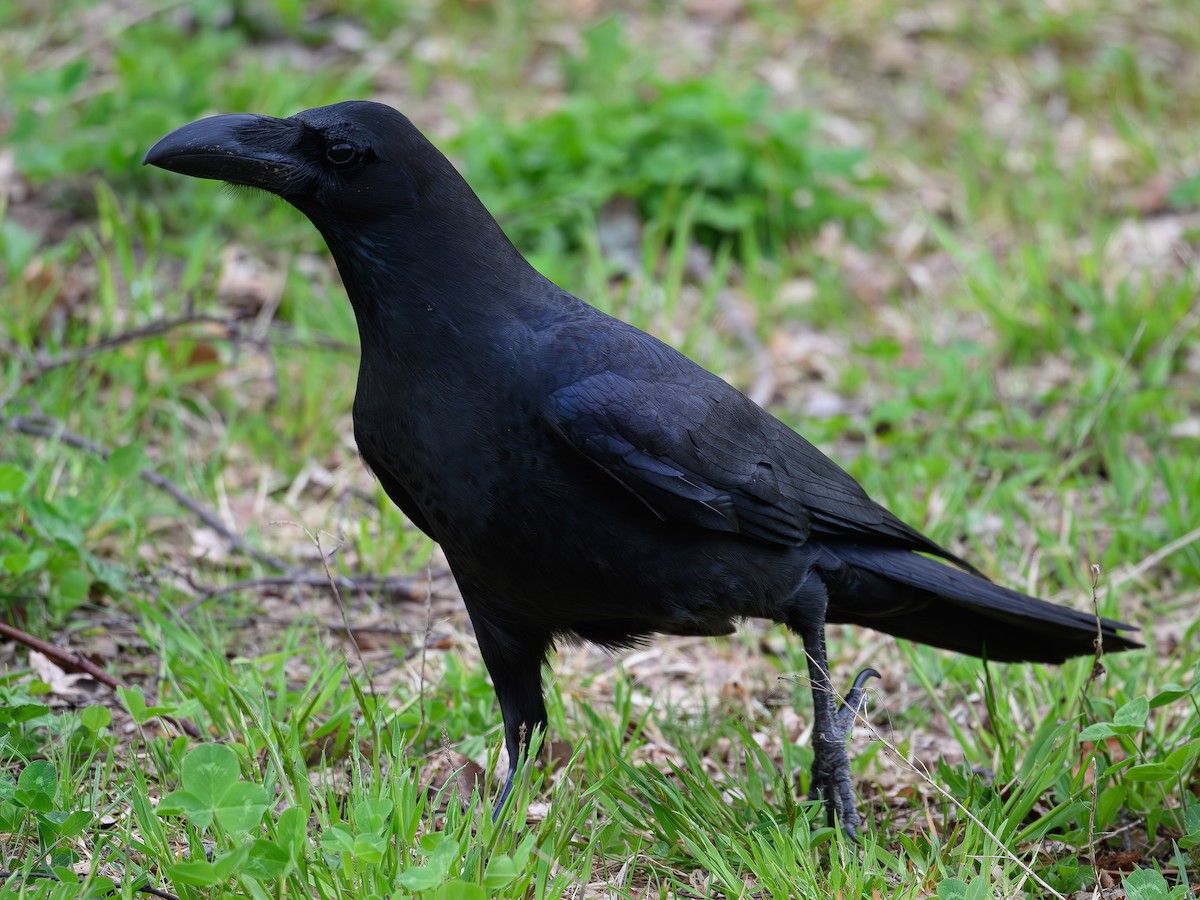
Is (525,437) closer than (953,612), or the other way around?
(525,437)

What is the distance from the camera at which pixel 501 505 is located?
2.75 m

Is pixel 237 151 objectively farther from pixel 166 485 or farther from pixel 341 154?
pixel 166 485

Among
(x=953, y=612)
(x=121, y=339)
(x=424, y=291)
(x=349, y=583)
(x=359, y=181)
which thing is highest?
(x=359, y=181)

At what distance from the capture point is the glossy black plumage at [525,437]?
2785mm

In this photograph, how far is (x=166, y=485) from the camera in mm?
4289

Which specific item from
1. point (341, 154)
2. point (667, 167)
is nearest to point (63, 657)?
point (341, 154)

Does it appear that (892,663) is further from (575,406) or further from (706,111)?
(706,111)

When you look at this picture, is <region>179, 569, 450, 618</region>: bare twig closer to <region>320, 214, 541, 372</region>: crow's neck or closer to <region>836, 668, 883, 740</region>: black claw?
<region>320, 214, 541, 372</region>: crow's neck

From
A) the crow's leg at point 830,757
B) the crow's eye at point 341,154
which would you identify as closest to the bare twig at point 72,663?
the crow's eye at point 341,154

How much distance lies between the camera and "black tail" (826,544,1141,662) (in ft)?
10.8

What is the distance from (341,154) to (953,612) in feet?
6.38

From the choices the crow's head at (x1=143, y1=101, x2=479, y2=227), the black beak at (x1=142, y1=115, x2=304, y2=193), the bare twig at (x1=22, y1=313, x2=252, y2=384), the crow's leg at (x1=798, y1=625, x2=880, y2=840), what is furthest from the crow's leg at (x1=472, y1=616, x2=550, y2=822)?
the bare twig at (x1=22, y1=313, x2=252, y2=384)

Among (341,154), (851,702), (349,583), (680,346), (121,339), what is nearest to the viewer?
(341,154)

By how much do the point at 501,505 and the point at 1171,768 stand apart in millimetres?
1554
